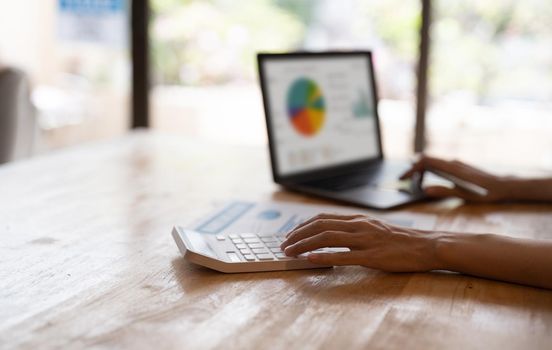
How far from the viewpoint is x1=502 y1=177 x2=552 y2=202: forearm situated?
1570mm

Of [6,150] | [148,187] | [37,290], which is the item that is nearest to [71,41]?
[6,150]

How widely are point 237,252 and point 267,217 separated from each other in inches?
10.7

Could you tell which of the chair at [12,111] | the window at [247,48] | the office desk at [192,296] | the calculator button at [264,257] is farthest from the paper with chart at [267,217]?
the window at [247,48]

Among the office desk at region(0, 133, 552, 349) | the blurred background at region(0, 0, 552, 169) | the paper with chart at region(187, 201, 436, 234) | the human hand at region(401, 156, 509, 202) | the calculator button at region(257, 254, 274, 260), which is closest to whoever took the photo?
the office desk at region(0, 133, 552, 349)

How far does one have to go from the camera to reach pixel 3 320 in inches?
32.2

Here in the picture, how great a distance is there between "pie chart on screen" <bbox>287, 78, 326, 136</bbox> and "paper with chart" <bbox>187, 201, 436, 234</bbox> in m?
0.27

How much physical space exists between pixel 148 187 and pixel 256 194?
0.83ft

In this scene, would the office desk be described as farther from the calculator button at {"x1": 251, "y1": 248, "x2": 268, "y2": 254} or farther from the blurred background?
the blurred background

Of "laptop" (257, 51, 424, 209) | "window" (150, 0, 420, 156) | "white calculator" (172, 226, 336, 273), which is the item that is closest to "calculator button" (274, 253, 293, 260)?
"white calculator" (172, 226, 336, 273)

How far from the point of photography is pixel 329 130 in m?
1.76

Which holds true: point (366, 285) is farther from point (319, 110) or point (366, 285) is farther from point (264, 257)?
point (319, 110)

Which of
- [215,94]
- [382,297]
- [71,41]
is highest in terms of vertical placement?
[71,41]

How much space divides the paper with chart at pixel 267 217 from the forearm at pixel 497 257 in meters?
0.29

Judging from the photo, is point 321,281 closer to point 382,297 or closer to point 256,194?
point 382,297
